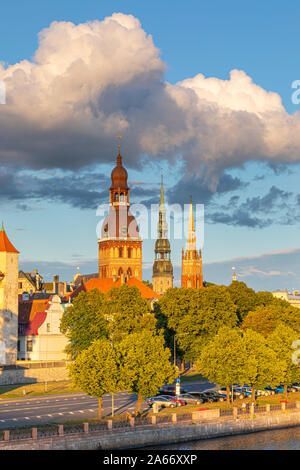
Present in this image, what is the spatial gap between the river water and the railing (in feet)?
7.91

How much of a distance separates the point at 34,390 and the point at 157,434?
33.4 meters

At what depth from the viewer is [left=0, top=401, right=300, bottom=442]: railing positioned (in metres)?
58.8

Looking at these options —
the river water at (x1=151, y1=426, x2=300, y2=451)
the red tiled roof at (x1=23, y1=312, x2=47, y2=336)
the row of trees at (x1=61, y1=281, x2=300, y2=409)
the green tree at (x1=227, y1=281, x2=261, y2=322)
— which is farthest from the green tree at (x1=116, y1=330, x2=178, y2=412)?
the green tree at (x1=227, y1=281, x2=261, y2=322)

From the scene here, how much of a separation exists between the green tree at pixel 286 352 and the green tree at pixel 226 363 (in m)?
6.51

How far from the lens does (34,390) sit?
96375 millimetres

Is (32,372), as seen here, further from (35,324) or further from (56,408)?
(56,408)

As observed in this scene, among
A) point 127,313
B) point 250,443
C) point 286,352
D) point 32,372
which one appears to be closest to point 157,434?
point 250,443

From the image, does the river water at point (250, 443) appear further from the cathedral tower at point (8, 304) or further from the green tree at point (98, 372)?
the cathedral tower at point (8, 304)

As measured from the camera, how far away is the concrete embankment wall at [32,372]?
325ft
